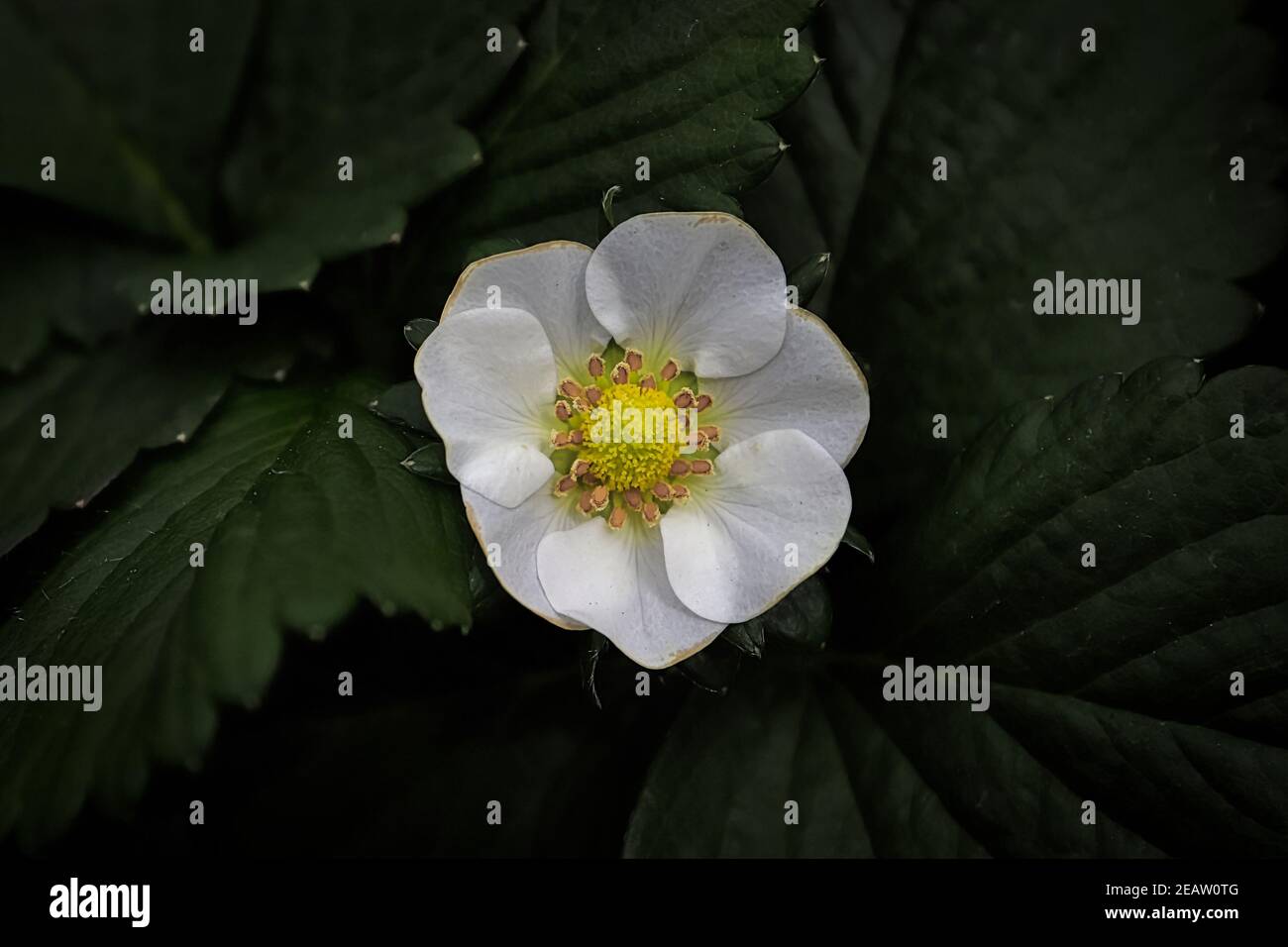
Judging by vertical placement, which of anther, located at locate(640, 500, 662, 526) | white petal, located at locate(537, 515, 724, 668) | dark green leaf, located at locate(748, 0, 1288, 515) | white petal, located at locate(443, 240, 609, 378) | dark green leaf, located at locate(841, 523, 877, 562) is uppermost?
dark green leaf, located at locate(748, 0, 1288, 515)

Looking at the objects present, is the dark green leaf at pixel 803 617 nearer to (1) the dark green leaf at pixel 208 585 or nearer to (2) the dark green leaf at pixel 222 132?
(1) the dark green leaf at pixel 208 585

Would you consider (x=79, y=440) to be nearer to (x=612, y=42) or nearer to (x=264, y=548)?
(x=264, y=548)

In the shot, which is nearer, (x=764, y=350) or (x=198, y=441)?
(x=764, y=350)

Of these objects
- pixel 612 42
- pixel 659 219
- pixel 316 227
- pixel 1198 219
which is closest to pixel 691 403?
pixel 659 219

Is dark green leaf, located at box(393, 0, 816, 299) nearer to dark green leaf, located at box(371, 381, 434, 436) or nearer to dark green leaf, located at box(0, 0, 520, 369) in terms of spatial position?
dark green leaf, located at box(0, 0, 520, 369)

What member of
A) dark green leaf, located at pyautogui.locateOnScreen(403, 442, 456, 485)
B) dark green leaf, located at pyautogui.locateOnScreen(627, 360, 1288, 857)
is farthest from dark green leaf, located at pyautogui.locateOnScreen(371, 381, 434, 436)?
dark green leaf, located at pyautogui.locateOnScreen(627, 360, 1288, 857)

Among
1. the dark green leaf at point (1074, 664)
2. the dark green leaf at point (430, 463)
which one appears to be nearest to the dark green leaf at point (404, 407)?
the dark green leaf at point (430, 463)

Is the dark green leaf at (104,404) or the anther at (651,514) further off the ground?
the dark green leaf at (104,404)
